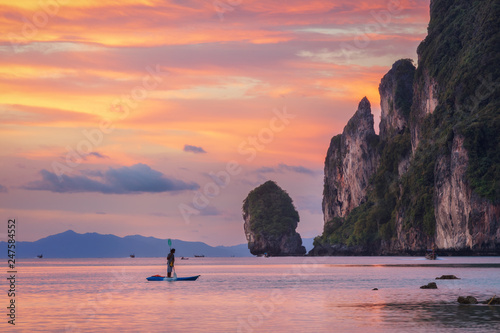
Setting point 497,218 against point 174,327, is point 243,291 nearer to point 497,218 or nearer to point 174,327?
point 174,327

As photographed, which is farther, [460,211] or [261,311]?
[460,211]

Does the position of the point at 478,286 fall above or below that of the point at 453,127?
below

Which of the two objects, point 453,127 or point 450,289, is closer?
point 450,289

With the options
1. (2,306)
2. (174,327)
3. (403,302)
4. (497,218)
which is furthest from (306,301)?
(497,218)

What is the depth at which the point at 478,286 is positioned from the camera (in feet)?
204

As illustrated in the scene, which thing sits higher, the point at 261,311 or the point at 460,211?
the point at 460,211

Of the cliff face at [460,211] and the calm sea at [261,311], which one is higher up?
the cliff face at [460,211]

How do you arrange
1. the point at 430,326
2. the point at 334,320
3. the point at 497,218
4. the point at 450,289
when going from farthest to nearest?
the point at 497,218
the point at 450,289
the point at 334,320
the point at 430,326

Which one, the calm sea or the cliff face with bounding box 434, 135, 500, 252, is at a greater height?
the cliff face with bounding box 434, 135, 500, 252

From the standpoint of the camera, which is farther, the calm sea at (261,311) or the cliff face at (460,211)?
the cliff face at (460,211)

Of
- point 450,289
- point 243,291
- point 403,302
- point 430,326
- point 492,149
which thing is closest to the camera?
point 430,326

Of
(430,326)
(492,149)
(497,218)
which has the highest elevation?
(492,149)

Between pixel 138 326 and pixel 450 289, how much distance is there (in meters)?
31.6

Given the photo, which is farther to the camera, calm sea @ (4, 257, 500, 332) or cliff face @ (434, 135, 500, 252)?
cliff face @ (434, 135, 500, 252)
